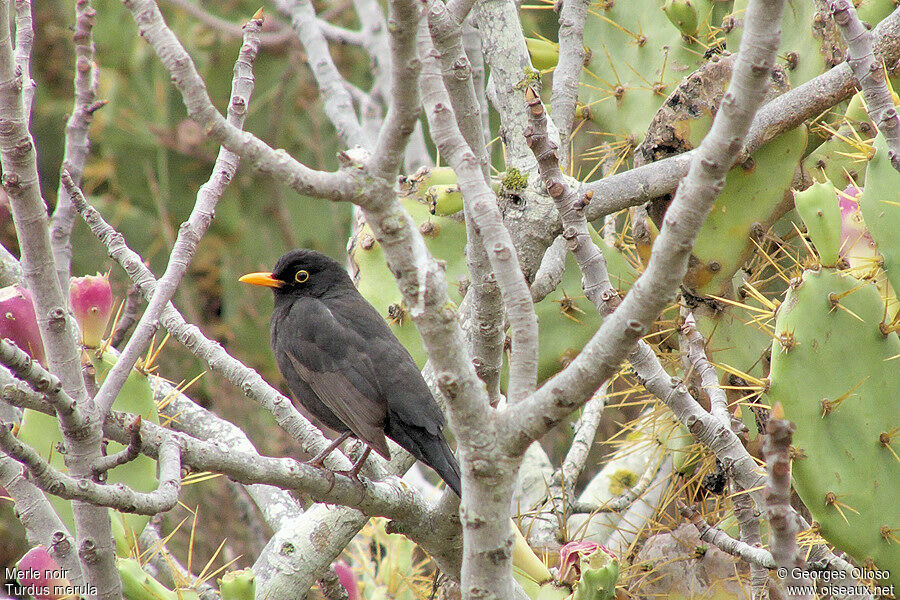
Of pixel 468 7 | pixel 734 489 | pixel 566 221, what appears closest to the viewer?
pixel 468 7

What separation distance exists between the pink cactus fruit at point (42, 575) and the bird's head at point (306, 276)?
1.59m

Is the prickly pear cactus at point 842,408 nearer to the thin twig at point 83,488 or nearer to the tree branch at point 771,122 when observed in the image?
the tree branch at point 771,122

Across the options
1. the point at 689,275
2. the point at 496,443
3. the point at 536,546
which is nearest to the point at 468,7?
the point at 496,443

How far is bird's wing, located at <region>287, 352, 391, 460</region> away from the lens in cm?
317

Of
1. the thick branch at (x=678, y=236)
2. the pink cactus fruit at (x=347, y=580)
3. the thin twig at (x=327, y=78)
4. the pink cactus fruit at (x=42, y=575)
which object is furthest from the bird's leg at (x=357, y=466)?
the thin twig at (x=327, y=78)

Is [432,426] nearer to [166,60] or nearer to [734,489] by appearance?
[734,489]

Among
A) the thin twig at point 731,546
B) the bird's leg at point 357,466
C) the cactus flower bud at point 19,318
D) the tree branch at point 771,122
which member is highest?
the cactus flower bud at point 19,318

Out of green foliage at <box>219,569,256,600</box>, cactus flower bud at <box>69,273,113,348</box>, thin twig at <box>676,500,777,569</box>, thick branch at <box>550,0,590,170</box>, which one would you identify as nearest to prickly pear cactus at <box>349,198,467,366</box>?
thick branch at <box>550,0,590,170</box>

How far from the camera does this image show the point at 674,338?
355 cm

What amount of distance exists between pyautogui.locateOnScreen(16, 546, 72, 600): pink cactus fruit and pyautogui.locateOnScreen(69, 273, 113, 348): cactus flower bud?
2.23 ft

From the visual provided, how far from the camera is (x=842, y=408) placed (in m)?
2.60

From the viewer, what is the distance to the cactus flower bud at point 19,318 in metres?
2.48

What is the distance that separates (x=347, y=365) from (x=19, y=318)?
1307 mm

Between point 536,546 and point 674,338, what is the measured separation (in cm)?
104
